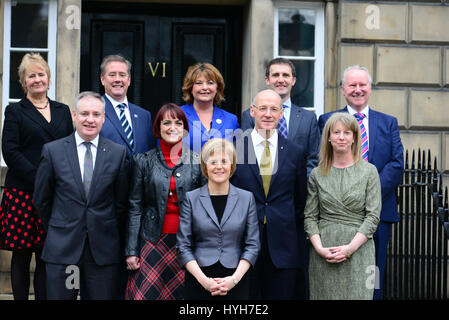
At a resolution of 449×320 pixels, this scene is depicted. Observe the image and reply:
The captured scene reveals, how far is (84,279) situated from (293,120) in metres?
2.14

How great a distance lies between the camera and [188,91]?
5.91 meters

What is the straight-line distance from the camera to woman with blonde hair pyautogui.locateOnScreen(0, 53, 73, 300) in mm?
5551

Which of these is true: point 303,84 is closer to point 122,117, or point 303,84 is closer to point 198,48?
point 198,48

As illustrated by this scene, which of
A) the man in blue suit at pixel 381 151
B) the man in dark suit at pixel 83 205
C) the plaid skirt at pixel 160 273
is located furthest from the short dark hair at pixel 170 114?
the man in blue suit at pixel 381 151

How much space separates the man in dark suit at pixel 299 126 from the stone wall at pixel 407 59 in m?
2.37

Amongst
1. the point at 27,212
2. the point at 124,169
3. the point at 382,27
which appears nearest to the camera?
the point at 124,169

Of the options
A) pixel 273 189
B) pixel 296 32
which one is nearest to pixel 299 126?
pixel 273 189

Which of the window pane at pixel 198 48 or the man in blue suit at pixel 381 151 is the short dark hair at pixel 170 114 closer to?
the man in blue suit at pixel 381 151

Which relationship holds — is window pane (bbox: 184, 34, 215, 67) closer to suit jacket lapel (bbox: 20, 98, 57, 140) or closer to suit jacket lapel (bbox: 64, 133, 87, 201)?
suit jacket lapel (bbox: 20, 98, 57, 140)

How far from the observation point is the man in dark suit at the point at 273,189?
17.1ft

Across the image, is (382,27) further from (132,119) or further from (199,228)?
(199,228)

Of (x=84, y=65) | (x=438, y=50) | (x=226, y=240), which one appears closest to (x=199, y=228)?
(x=226, y=240)

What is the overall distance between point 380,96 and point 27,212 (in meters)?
4.52

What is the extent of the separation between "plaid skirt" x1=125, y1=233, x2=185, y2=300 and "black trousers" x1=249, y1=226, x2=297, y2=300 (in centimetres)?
56
